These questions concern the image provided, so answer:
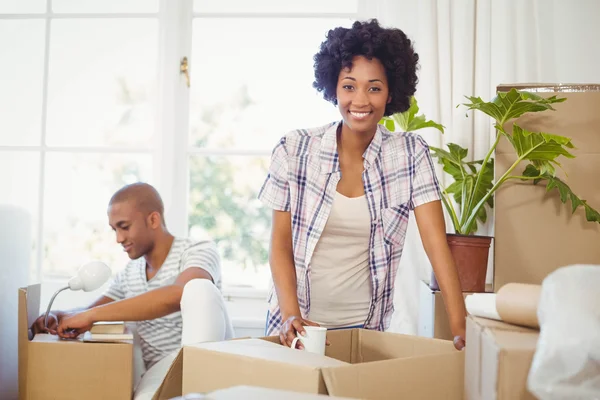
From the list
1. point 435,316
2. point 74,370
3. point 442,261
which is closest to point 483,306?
point 442,261

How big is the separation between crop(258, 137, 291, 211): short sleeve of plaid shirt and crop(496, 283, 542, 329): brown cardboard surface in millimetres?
837

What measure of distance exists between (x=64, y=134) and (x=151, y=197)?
1.03 metres

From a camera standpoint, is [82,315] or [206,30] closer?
[82,315]

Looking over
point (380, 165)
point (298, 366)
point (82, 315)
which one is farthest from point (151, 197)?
point (298, 366)

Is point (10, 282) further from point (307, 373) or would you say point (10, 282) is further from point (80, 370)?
point (307, 373)

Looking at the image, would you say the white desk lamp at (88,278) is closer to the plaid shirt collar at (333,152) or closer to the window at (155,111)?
the plaid shirt collar at (333,152)

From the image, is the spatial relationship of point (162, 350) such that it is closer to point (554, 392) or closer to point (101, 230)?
point (101, 230)

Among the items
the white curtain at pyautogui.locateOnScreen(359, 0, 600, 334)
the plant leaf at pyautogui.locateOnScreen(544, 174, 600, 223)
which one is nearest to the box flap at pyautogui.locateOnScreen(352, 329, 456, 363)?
the plant leaf at pyautogui.locateOnScreen(544, 174, 600, 223)

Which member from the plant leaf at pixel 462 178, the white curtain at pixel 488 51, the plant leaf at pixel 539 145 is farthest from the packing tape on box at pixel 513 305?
the white curtain at pixel 488 51

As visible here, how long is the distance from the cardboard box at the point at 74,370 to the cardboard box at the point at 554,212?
3.53ft

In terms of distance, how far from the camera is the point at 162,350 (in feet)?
6.16

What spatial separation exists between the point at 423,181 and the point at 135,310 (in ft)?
2.56

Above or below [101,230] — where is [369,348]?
below

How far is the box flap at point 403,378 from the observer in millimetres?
792
